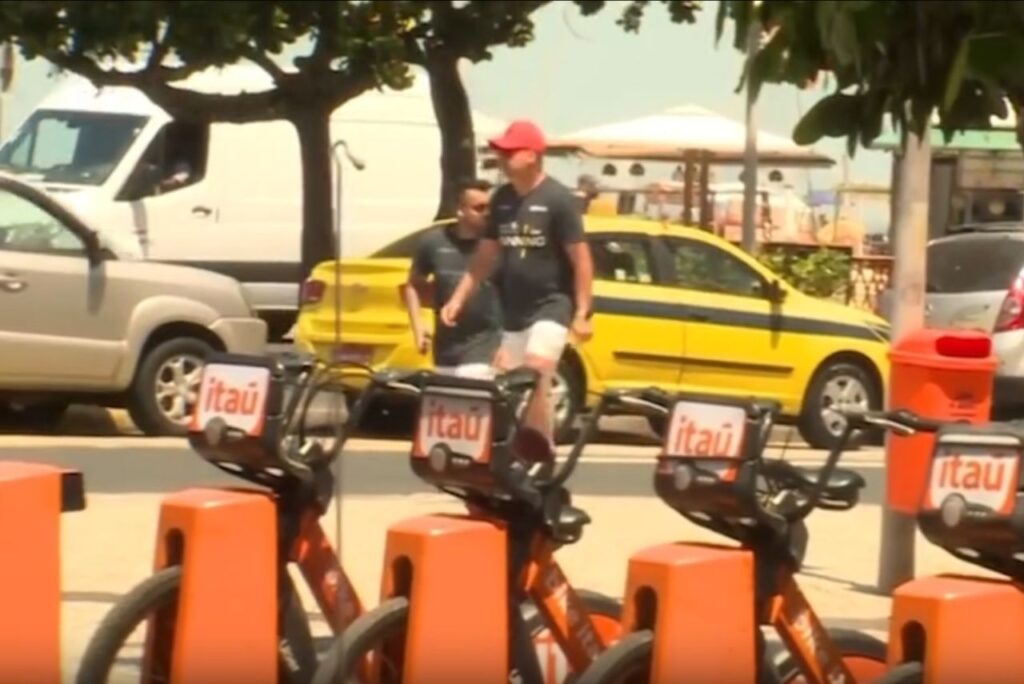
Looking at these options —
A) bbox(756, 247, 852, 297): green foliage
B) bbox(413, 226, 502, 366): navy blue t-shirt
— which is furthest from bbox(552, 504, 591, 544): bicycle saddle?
bbox(756, 247, 852, 297): green foliage

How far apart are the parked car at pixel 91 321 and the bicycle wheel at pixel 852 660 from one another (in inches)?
375

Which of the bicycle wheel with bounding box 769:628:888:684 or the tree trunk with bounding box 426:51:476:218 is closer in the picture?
the bicycle wheel with bounding box 769:628:888:684

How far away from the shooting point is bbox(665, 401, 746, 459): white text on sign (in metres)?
6.88

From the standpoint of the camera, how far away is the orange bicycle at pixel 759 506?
6801mm

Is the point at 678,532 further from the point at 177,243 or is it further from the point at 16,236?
the point at 177,243

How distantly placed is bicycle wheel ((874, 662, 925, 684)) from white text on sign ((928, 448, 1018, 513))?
0.38 meters

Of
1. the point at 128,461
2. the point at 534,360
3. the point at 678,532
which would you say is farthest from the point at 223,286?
the point at 534,360

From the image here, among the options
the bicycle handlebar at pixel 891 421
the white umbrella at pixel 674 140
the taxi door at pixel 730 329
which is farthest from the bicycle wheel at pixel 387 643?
the white umbrella at pixel 674 140

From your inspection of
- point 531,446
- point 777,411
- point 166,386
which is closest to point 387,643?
point 531,446

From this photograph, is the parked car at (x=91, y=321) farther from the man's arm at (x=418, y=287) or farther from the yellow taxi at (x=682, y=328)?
the man's arm at (x=418, y=287)

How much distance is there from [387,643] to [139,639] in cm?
66

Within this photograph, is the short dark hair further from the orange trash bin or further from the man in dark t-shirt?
the orange trash bin

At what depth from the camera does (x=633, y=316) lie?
17.5 m

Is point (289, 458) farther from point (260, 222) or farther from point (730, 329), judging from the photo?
point (260, 222)
